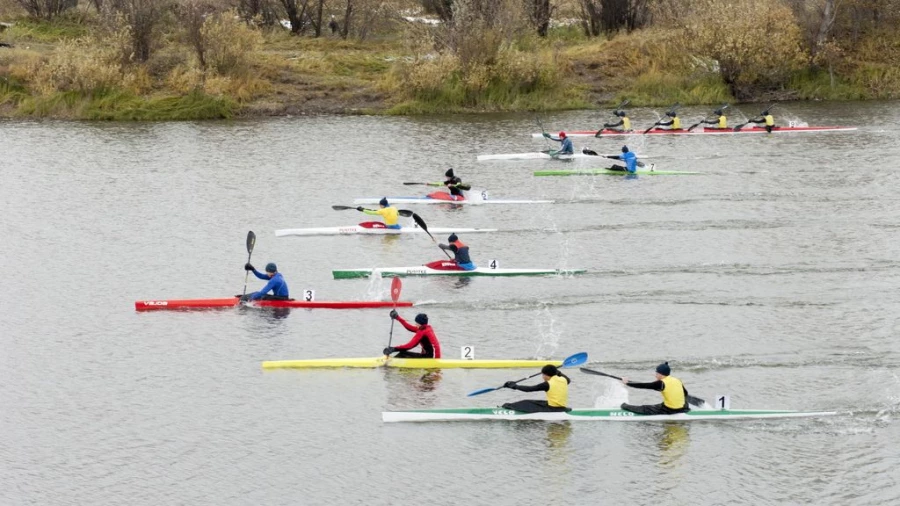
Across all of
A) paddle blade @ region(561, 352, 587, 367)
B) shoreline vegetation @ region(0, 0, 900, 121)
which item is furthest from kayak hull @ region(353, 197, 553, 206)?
shoreline vegetation @ region(0, 0, 900, 121)

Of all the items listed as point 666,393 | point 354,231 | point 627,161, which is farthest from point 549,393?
point 627,161

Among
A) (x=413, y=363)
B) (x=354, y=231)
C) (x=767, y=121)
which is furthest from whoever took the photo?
(x=767, y=121)

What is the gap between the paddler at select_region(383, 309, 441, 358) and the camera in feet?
76.9

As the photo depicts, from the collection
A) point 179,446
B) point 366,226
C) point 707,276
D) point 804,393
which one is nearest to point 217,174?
point 366,226

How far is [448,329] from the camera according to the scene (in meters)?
26.2

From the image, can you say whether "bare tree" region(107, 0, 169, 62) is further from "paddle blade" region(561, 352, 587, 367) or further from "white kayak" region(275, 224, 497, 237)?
"paddle blade" region(561, 352, 587, 367)

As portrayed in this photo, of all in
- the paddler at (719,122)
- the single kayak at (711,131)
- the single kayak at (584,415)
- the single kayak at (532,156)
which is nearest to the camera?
the single kayak at (584,415)

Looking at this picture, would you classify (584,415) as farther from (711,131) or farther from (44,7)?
(44,7)

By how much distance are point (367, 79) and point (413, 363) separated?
→ 119 feet

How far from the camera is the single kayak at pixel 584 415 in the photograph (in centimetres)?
2086

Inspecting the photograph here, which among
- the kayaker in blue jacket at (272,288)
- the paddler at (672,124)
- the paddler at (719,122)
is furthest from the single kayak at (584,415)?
the paddler at (719,122)

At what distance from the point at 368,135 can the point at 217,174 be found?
9.19 meters

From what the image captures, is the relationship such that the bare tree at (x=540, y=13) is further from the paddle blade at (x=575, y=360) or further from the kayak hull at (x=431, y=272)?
the paddle blade at (x=575, y=360)

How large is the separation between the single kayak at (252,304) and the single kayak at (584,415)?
6.65 meters
